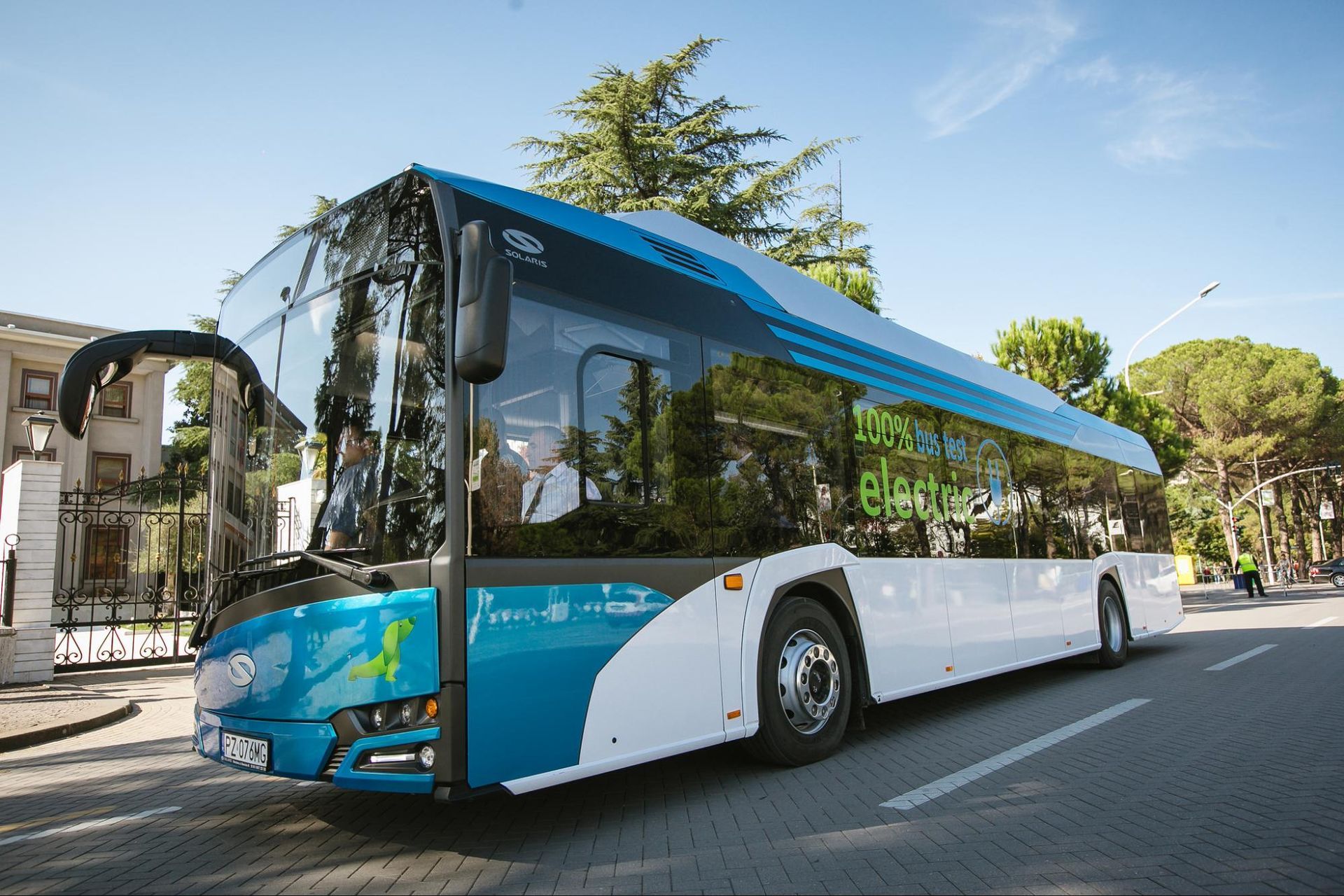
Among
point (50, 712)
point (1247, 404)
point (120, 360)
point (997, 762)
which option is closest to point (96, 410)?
point (50, 712)

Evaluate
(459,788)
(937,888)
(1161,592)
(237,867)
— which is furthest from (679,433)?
(1161,592)

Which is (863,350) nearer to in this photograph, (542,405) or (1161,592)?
(542,405)

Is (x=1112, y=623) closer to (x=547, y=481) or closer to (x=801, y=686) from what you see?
(x=801, y=686)

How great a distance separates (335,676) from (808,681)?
3.11 m

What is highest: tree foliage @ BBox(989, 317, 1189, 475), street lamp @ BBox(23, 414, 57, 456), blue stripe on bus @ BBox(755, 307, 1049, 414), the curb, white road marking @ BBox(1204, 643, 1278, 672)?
tree foliage @ BBox(989, 317, 1189, 475)

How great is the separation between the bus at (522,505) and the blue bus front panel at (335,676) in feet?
0.04

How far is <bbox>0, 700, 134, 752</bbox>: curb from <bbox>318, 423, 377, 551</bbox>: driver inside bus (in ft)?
22.4

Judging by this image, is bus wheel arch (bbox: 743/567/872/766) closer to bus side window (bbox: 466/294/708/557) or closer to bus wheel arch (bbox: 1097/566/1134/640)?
bus side window (bbox: 466/294/708/557)

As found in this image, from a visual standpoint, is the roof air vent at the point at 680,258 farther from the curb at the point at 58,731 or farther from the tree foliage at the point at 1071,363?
the tree foliage at the point at 1071,363

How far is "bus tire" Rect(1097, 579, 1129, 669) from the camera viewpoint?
10780mm

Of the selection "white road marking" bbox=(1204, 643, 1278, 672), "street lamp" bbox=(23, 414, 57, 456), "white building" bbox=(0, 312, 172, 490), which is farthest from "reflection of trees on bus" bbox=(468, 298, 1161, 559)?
"white building" bbox=(0, 312, 172, 490)

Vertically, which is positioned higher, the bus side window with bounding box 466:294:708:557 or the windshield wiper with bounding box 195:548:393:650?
the bus side window with bounding box 466:294:708:557

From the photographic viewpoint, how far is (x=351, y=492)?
4.12m

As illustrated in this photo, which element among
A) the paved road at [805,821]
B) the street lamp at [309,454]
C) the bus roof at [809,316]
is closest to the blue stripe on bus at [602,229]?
the bus roof at [809,316]
